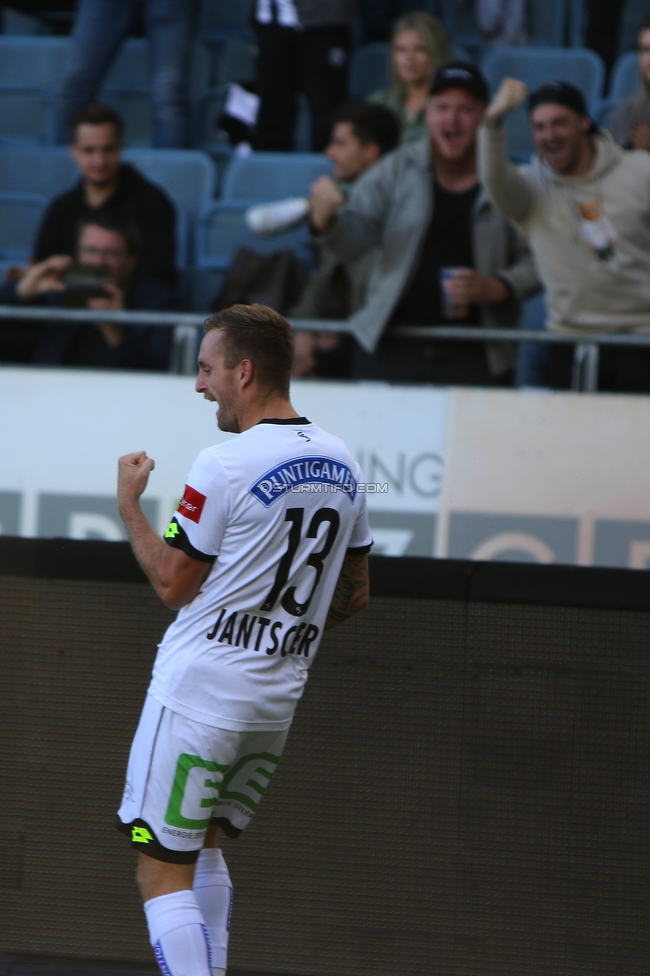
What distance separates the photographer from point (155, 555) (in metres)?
2.72

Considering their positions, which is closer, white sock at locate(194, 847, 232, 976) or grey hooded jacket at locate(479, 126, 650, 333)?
white sock at locate(194, 847, 232, 976)

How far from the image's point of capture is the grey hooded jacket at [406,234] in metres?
5.55

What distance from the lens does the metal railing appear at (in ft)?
17.3

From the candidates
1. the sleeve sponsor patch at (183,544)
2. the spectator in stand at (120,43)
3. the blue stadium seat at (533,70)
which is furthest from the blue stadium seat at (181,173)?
the sleeve sponsor patch at (183,544)

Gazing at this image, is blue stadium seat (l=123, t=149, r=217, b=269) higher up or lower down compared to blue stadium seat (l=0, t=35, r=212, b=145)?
lower down

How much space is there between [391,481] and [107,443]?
4.29ft

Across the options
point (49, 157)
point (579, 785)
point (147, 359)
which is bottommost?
point (579, 785)

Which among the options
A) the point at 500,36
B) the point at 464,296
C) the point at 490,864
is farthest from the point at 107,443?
the point at 500,36

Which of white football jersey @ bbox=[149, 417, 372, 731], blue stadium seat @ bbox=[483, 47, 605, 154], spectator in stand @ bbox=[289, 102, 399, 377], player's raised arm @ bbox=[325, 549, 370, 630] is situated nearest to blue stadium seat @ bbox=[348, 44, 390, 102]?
blue stadium seat @ bbox=[483, 47, 605, 154]

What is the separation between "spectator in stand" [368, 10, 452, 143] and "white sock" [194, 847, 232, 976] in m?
4.39

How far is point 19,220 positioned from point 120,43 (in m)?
1.30

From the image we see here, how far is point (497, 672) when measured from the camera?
346 cm

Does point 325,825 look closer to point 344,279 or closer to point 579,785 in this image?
point 579,785

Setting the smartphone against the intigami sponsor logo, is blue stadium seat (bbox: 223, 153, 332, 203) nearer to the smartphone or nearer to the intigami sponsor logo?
the smartphone
